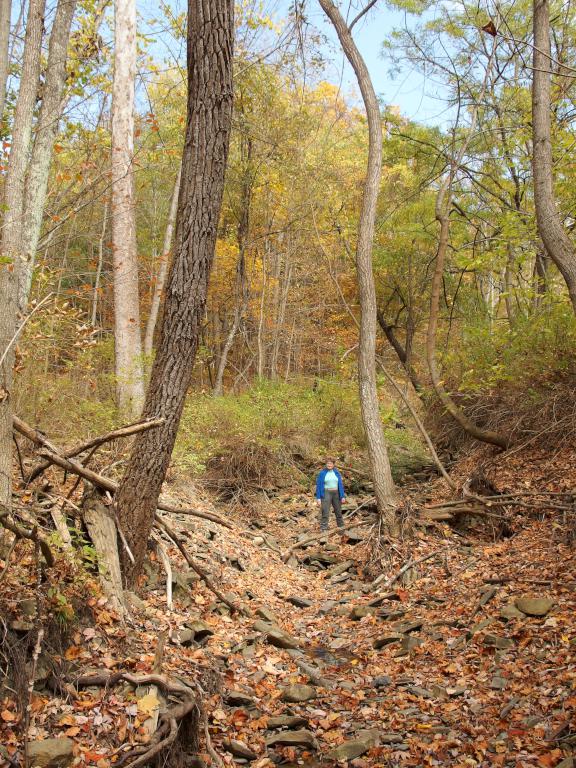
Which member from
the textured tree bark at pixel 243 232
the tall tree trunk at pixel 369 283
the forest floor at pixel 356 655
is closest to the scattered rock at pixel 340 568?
the forest floor at pixel 356 655

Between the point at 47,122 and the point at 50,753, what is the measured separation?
6.09 meters

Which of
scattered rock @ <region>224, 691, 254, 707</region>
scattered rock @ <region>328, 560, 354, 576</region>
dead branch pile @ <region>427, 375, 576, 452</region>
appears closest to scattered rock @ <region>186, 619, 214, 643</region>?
scattered rock @ <region>224, 691, 254, 707</region>

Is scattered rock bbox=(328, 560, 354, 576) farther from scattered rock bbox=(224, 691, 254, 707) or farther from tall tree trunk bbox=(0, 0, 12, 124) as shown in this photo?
tall tree trunk bbox=(0, 0, 12, 124)

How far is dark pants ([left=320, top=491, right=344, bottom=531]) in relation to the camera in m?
10.9

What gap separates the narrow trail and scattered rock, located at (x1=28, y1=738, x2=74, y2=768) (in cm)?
114

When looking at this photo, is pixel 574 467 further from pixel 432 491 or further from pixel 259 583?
pixel 259 583

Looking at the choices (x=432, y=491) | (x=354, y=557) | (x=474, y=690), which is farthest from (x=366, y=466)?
(x=474, y=690)

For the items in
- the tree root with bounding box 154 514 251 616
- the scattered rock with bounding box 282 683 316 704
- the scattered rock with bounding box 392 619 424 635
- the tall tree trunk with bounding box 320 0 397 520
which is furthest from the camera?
the tall tree trunk with bounding box 320 0 397 520

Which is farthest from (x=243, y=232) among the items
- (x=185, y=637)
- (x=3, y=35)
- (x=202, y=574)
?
(x=185, y=637)

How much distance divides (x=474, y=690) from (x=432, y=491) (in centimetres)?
677

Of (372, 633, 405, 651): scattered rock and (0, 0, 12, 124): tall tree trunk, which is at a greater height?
(0, 0, 12, 124): tall tree trunk

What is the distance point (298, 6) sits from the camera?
692cm

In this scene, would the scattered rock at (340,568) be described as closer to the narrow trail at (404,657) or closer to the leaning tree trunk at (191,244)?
the narrow trail at (404,657)

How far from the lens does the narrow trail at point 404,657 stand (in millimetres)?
4062
